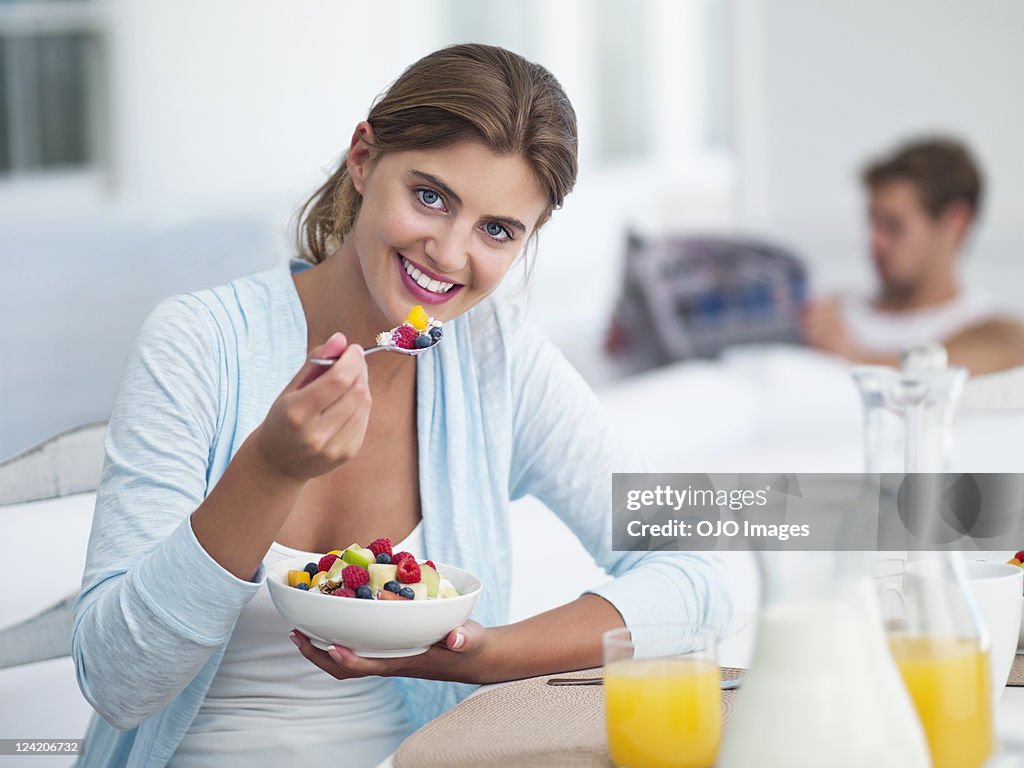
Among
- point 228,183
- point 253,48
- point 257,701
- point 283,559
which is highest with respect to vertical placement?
point 253,48

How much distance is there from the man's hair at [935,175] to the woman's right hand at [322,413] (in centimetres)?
296

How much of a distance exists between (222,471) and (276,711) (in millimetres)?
210

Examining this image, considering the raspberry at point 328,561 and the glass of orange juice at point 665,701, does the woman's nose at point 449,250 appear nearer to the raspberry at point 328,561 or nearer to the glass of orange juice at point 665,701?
the raspberry at point 328,561

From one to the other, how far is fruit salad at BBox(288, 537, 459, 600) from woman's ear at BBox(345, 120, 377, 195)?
36 cm

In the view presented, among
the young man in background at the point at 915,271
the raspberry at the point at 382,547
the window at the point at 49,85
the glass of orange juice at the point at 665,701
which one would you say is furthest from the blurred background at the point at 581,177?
the glass of orange juice at the point at 665,701

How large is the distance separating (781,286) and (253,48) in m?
1.85

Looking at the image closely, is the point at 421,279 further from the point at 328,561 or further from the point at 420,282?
the point at 328,561

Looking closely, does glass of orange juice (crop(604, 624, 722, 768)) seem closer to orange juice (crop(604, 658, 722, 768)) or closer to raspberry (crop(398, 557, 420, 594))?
orange juice (crop(604, 658, 722, 768))

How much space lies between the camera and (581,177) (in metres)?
3.69

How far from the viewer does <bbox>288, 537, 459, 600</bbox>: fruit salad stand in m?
0.80

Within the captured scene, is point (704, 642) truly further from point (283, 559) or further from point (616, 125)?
point (616, 125)

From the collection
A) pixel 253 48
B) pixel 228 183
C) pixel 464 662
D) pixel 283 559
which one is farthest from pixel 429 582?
pixel 253 48

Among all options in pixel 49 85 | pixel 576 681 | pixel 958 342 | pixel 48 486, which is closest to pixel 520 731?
pixel 576 681

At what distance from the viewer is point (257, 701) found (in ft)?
3.33
